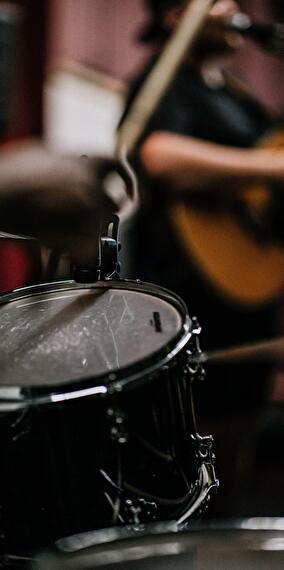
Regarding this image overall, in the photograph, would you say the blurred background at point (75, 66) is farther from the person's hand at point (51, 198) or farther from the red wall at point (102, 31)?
the person's hand at point (51, 198)

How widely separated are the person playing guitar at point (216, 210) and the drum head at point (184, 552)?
0.79 m

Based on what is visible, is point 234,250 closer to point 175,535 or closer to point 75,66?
point 75,66

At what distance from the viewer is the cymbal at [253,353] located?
1.21m

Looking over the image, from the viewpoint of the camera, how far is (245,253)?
1803 millimetres

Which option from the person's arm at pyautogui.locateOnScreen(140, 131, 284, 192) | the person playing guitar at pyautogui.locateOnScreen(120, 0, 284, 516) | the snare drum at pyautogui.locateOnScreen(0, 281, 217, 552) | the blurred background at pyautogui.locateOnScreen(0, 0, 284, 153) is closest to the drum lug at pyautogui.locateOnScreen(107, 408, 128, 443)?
the snare drum at pyautogui.locateOnScreen(0, 281, 217, 552)

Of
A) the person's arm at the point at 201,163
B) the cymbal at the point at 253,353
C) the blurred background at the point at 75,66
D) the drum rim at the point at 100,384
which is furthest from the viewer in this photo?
the blurred background at the point at 75,66

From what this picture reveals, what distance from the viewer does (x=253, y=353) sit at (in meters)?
1.33

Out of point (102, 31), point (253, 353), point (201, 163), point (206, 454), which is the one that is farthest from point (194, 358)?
point (102, 31)

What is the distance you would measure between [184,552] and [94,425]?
6.2 inches

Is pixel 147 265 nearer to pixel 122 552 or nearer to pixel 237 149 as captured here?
pixel 237 149

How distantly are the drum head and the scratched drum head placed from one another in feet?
0.49

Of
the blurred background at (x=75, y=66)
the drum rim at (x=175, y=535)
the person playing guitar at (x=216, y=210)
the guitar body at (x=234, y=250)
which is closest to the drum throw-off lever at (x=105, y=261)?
the drum rim at (x=175, y=535)

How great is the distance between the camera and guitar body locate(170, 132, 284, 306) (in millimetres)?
1624

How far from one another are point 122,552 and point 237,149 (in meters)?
1.19
